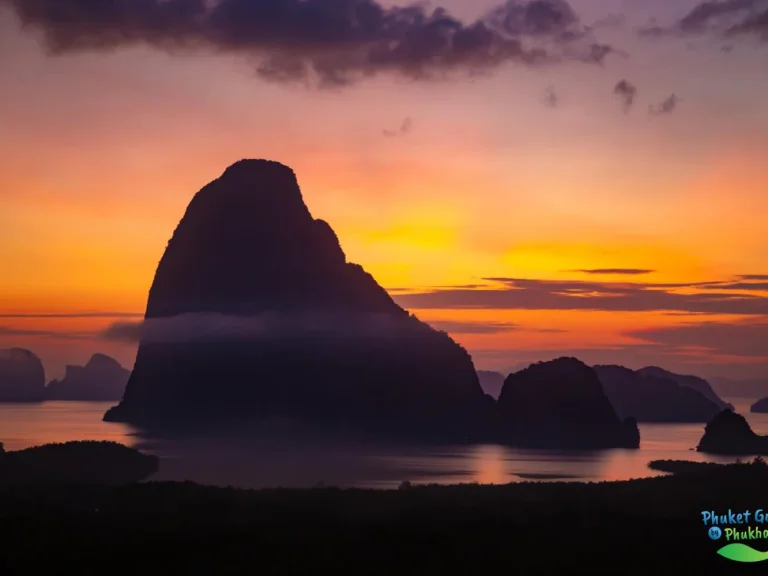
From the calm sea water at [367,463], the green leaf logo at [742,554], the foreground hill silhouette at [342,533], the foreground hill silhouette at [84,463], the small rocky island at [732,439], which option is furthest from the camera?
the small rocky island at [732,439]

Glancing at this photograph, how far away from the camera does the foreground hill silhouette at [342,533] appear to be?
39750 mm

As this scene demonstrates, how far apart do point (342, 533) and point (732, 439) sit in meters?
140

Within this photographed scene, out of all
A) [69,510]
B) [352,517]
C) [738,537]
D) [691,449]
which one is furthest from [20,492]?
[691,449]

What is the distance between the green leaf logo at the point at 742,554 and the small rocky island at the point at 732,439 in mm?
132553

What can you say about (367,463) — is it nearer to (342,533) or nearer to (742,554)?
(342,533)

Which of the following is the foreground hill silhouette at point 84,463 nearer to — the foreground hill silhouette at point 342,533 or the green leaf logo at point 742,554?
the foreground hill silhouette at point 342,533

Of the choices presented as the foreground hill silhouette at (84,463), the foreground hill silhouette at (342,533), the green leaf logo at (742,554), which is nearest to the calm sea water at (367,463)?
the foreground hill silhouette at (84,463)

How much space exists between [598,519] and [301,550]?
739 inches

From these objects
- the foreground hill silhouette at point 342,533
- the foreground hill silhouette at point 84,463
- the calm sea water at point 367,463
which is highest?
the foreground hill silhouette at point 342,533

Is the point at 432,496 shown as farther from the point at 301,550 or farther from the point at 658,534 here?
the point at 301,550

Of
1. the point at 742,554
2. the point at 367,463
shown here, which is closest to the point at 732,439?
the point at 367,463

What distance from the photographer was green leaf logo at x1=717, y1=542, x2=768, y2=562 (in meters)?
39.4

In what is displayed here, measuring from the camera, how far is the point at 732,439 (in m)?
171

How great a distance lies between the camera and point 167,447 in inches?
7062
